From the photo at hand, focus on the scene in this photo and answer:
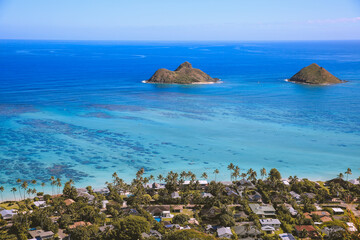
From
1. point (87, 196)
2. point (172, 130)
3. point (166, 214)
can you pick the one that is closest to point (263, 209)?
point (166, 214)

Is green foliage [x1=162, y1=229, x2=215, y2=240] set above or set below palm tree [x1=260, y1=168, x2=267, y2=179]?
above

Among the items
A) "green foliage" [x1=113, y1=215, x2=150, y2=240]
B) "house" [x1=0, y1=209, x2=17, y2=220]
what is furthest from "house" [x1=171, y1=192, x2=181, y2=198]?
"house" [x1=0, y1=209, x2=17, y2=220]

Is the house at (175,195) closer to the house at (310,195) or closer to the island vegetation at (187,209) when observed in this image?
the island vegetation at (187,209)

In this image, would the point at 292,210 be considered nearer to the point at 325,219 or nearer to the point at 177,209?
the point at 325,219

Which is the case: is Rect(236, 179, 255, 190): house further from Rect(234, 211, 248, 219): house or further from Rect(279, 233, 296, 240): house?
Rect(279, 233, 296, 240): house

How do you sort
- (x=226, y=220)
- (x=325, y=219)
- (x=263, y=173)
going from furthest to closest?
(x=263, y=173), (x=325, y=219), (x=226, y=220)
